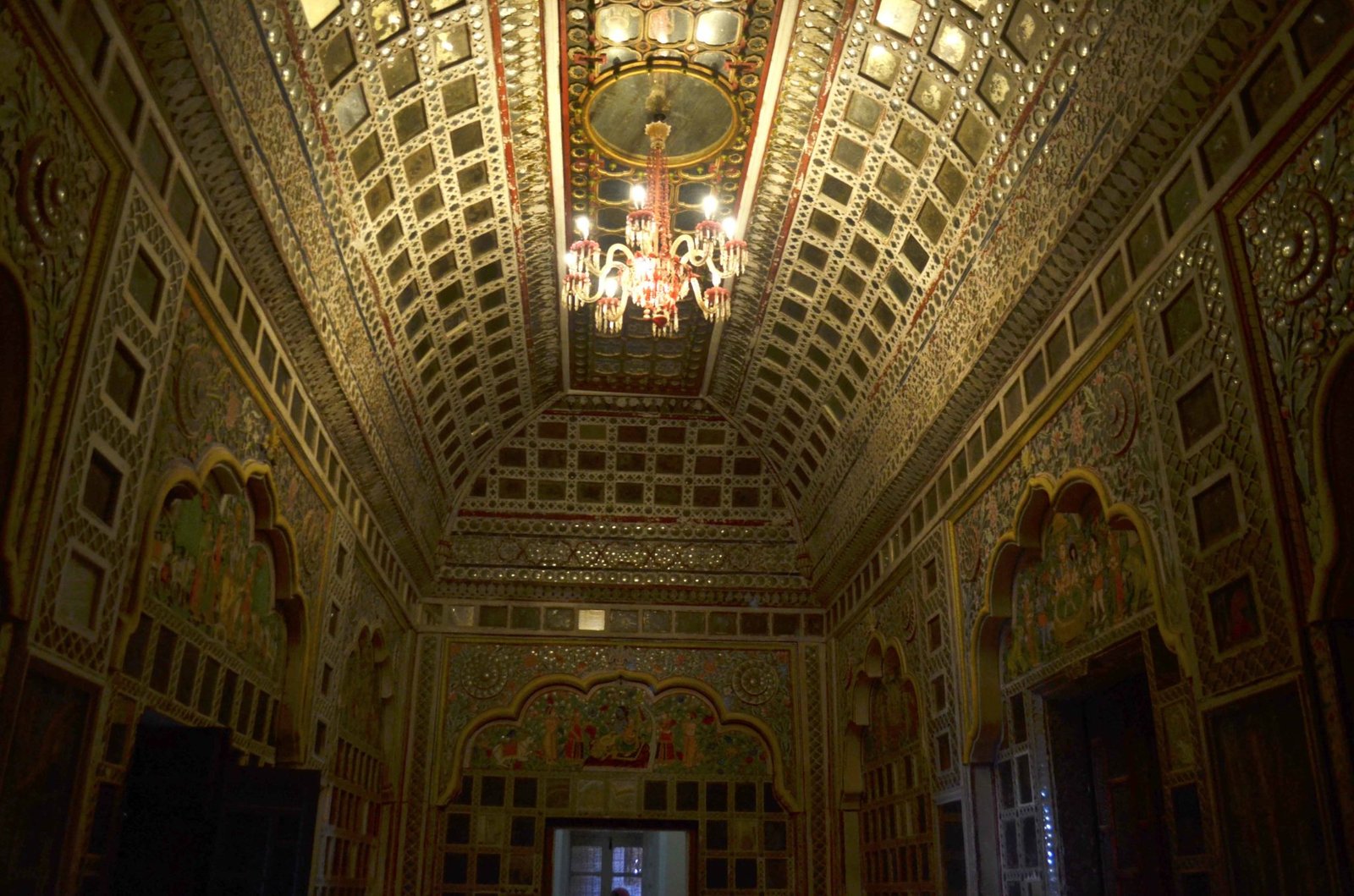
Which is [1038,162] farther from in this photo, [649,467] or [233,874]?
[649,467]

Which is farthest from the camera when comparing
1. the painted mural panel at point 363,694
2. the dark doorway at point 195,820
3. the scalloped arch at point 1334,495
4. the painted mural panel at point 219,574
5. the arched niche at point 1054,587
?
the painted mural panel at point 363,694

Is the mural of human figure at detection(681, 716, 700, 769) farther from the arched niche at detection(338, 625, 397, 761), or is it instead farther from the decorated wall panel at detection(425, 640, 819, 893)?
the arched niche at detection(338, 625, 397, 761)

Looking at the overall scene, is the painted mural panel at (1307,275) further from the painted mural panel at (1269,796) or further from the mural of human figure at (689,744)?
the mural of human figure at (689,744)

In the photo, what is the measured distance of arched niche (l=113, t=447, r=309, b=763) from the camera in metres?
6.15

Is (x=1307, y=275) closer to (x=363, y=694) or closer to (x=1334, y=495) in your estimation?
(x=1334, y=495)

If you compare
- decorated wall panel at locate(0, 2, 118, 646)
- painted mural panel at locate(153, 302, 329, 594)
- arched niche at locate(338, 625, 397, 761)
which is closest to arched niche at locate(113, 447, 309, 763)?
painted mural panel at locate(153, 302, 329, 594)

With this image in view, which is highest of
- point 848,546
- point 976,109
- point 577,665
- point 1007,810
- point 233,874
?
point 976,109

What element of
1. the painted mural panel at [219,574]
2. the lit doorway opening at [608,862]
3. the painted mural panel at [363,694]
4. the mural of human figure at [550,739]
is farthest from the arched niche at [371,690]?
the lit doorway opening at [608,862]

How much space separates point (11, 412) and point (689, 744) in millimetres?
10328

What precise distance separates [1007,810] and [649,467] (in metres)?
7.14

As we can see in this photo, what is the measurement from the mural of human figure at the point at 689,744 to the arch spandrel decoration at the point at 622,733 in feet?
0.03

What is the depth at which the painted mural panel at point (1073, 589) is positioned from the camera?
6719 mm

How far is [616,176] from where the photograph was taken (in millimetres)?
10125

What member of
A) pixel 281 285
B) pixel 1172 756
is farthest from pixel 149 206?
pixel 1172 756
